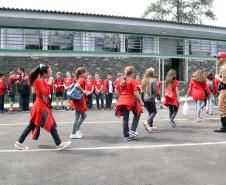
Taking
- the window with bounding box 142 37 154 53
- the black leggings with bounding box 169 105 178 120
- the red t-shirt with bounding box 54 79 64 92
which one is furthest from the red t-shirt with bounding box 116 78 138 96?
the window with bounding box 142 37 154 53

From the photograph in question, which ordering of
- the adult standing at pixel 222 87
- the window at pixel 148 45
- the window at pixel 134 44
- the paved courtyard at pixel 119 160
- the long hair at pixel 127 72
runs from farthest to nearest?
the window at pixel 148 45, the window at pixel 134 44, the adult standing at pixel 222 87, the long hair at pixel 127 72, the paved courtyard at pixel 119 160

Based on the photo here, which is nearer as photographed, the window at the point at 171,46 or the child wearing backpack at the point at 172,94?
the child wearing backpack at the point at 172,94

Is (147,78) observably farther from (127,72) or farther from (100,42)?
(100,42)

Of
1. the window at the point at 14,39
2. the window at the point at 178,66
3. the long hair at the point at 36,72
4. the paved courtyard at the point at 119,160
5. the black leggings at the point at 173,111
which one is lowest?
the paved courtyard at the point at 119,160

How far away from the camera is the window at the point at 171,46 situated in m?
22.3

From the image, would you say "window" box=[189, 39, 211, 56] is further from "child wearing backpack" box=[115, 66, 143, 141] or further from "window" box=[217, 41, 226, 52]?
"child wearing backpack" box=[115, 66, 143, 141]

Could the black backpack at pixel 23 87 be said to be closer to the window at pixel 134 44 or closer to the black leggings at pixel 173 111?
the black leggings at pixel 173 111

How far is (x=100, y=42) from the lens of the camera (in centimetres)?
1961

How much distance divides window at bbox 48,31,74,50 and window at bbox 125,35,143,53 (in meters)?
3.73

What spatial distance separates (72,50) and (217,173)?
1501cm

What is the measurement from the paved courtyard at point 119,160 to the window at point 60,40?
1054 cm

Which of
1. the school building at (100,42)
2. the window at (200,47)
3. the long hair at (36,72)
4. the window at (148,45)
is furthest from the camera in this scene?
the window at (200,47)

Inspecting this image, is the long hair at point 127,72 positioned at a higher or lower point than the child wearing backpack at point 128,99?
higher

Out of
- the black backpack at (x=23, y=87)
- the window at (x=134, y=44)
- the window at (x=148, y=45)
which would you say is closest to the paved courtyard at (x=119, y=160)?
the black backpack at (x=23, y=87)
